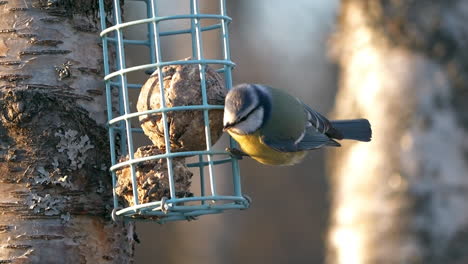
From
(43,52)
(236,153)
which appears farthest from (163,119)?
(43,52)

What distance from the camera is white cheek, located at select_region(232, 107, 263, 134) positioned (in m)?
3.35

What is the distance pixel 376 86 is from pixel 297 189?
31.8 feet

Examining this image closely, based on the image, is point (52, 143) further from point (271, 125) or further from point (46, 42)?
point (271, 125)

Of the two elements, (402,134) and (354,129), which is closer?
(354,129)

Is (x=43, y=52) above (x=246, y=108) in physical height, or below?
above

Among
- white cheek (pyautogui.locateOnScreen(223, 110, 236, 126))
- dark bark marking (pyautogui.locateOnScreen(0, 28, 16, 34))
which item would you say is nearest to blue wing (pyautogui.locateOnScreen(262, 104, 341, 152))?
white cheek (pyautogui.locateOnScreen(223, 110, 236, 126))

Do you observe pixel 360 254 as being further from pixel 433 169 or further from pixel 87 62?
pixel 87 62

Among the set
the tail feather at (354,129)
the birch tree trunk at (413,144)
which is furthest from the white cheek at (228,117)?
the birch tree trunk at (413,144)

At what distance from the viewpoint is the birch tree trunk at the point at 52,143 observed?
3.18 metres

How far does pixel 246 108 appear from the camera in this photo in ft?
10.7

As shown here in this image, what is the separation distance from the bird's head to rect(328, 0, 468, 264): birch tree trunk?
84.1 inches

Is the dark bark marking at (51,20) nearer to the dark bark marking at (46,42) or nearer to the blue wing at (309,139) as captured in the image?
the dark bark marking at (46,42)

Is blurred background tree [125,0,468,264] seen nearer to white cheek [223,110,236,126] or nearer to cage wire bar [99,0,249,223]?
cage wire bar [99,0,249,223]

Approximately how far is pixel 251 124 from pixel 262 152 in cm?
18
